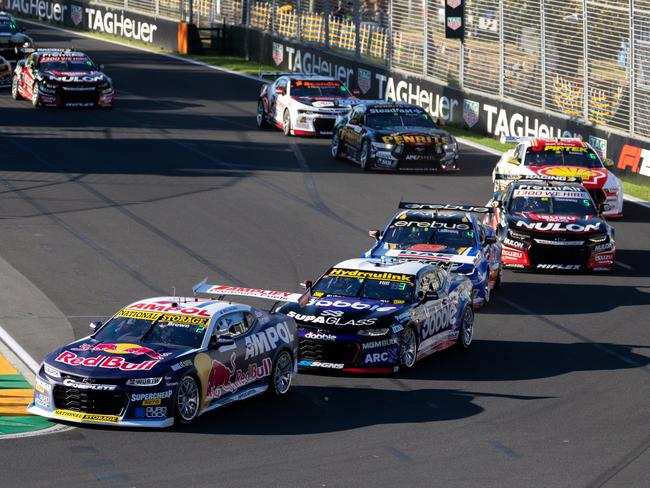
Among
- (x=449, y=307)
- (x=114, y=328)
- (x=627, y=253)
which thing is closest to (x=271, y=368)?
(x=114, y=328)

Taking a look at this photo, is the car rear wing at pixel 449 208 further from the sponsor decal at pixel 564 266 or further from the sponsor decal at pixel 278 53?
the sponsor decal at pixel 278 53

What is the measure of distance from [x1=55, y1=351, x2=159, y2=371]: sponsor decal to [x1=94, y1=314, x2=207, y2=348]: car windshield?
2.02 ft

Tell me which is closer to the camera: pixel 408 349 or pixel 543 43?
pixel 408 349

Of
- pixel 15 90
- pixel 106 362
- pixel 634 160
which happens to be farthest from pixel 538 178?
pixel 15 90

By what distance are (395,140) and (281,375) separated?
55.7 ft

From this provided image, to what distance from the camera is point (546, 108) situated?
122 ft

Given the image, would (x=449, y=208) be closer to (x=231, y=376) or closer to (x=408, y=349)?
(x=408, y=349)

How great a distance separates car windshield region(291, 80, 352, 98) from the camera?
38.1m

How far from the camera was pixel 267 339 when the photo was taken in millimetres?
16516

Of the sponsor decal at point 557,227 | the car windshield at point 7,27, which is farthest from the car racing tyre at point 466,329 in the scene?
the car windshield at point 7,27

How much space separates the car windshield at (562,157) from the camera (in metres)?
29.9

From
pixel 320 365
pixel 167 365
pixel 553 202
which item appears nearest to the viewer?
pixel 167 365

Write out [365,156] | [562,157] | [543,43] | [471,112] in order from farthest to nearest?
[471,112], [543,43], [365,156], [562,157]

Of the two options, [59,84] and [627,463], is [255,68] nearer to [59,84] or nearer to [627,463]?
[59,84]
